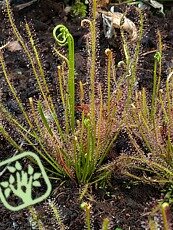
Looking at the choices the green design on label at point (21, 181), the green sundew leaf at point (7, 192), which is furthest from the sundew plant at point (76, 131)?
the green sundew leaf at point (7, 192)

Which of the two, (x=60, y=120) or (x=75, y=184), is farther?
(x=60, y=120)

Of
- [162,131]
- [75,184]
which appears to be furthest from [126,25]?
[75,184]

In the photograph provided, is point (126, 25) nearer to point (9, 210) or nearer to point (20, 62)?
point (20, 62)

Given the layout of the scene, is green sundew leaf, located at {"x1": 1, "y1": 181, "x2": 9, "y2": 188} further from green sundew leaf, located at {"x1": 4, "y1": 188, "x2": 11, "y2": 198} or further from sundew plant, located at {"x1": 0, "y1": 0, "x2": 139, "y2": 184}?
sundew plant, located at {"x1": 0, "y1": 0, "x2": 139, "y2": 184}

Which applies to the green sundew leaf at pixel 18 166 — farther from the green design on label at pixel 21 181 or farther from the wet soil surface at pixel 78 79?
the wet soil surface at pixel 78 79

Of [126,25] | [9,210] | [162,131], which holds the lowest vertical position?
[9,210]

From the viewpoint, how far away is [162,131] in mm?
2254

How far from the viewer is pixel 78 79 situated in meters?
2.73

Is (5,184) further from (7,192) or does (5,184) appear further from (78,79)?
(78,79)

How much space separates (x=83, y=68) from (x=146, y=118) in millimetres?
794

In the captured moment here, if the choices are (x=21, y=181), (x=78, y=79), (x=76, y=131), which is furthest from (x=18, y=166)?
(x=78, y=79)

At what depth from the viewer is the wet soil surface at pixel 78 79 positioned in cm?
209

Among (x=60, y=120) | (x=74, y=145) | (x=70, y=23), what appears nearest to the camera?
(x=74, y=145)

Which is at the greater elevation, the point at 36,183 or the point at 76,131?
the point at 76,131
